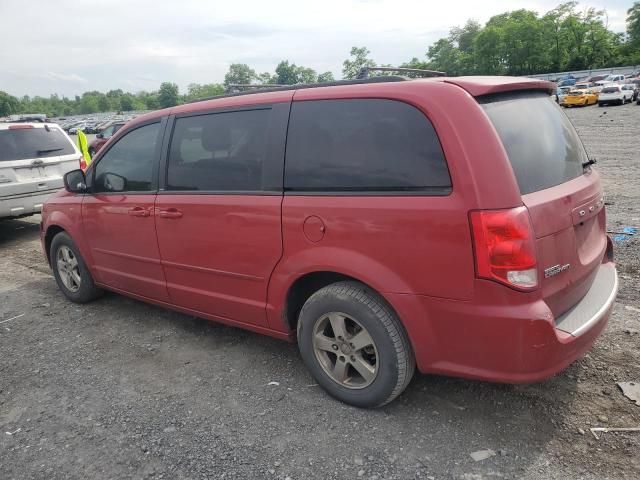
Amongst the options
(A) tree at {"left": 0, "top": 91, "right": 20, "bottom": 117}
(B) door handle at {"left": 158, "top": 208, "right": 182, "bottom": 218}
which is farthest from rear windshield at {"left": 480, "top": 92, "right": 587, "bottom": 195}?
(A) tree at {"left": 0, "top": 91, "right": 20, "bottom": 117}

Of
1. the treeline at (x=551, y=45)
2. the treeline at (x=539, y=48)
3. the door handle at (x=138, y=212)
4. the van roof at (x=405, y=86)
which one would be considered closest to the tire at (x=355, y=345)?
the van roof at (x=405, y=86)

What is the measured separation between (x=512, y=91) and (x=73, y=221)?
3886 mm

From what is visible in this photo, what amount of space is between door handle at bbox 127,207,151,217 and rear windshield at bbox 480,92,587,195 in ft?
8.38

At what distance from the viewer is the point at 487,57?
313 ft

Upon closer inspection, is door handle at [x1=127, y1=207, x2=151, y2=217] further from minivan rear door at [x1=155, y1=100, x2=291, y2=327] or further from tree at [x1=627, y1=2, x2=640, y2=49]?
tree at [x1=627, y1=2, x2=640, y2=49]

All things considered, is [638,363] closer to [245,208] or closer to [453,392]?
[453,392]

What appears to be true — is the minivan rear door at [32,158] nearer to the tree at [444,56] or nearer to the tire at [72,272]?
the tire at [72,272]

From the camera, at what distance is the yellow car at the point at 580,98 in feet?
117

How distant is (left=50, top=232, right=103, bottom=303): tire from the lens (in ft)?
15.6

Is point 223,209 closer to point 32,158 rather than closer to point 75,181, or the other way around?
point 75,181

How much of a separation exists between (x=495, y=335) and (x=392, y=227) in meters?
0.71

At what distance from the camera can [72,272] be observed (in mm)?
4918

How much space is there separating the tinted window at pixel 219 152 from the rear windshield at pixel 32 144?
5.08 meters

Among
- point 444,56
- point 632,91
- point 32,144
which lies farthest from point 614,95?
point 444,56
